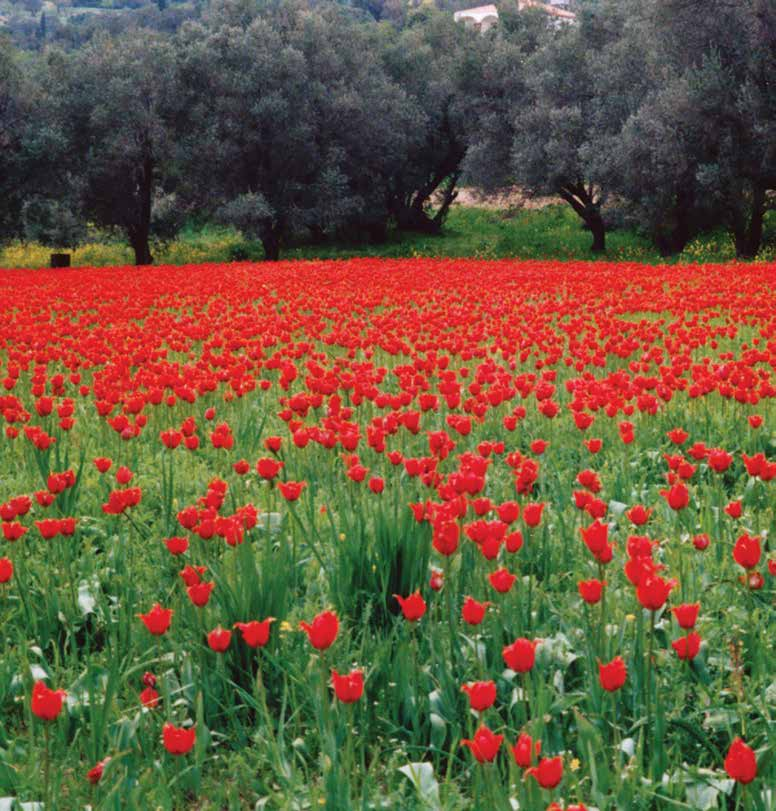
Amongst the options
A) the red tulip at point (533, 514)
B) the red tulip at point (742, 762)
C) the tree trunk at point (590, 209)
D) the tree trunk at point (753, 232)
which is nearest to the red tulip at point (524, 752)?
the red tulip at point (742, 762)

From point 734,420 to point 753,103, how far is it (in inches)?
810

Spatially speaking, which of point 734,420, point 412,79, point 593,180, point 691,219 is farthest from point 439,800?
point 412,79

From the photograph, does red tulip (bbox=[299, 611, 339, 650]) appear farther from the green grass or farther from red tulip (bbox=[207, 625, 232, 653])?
the green grass

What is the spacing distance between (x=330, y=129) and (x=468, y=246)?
23.7 ft

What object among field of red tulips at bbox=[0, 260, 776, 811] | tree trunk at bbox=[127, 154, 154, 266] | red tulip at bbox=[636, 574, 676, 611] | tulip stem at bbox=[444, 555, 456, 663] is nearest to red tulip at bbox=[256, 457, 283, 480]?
field of red tulips at bbox=[0, 260, 776, 811]

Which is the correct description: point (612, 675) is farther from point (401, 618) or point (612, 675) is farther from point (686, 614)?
point (401, 618)

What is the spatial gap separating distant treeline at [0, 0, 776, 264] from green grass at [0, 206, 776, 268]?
1014 mm

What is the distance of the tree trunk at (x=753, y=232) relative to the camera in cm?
2594

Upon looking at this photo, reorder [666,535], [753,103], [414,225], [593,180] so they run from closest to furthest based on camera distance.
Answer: [666,535], [753,103], [593,180], [414,225]

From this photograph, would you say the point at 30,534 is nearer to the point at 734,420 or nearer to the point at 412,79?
the point at 734,420

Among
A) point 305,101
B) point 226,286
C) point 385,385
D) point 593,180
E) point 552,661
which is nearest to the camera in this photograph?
point 552,661

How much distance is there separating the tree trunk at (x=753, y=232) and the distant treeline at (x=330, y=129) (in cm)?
6

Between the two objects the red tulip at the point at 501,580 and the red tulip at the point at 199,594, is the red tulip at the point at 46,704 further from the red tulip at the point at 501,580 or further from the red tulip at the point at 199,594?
the red tulip at the point at 501,580

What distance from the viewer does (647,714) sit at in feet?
9.12
